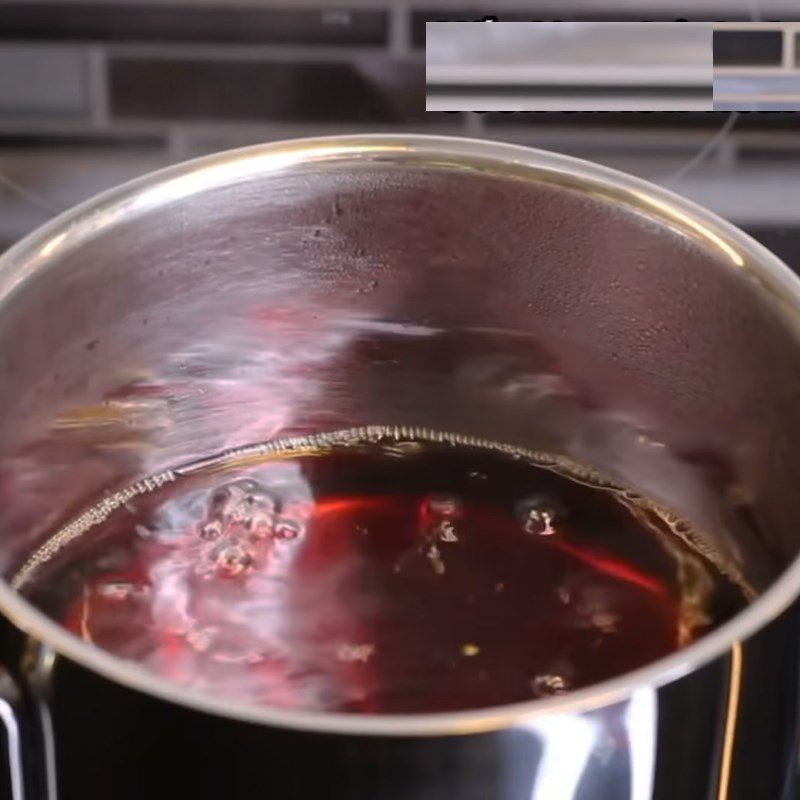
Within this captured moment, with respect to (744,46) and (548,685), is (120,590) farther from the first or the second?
(744,46)

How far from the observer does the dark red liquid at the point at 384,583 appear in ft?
1.67

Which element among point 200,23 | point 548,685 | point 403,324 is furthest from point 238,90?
point 548,685

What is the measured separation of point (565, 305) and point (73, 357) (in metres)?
0.18

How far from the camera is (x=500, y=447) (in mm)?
637

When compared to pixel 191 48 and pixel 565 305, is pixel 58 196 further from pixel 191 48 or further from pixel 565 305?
pixel 565 305

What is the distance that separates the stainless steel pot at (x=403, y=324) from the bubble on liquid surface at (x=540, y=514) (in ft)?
0.09

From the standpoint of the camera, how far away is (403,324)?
0.62 m

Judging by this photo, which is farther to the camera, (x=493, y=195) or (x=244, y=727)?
(x=493, y=195)

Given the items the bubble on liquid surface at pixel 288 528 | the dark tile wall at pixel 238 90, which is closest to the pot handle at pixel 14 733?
the bubble on liquid surface at pixel 288 528

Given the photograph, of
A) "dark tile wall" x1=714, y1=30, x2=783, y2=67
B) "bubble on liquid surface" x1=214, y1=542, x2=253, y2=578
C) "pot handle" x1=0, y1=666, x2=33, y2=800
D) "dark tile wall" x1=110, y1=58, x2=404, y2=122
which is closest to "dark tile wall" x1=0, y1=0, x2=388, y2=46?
"dark tile wall" x1=110, y1=58, x2=404, y2=122

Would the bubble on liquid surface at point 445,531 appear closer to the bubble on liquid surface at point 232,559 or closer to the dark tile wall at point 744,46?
the bubble on liquid surface at point 232,559

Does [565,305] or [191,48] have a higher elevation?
[191,48]

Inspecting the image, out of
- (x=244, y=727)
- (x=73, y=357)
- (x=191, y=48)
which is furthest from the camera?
(x=191, y=48)

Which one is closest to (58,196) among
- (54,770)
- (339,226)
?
(339,226)
